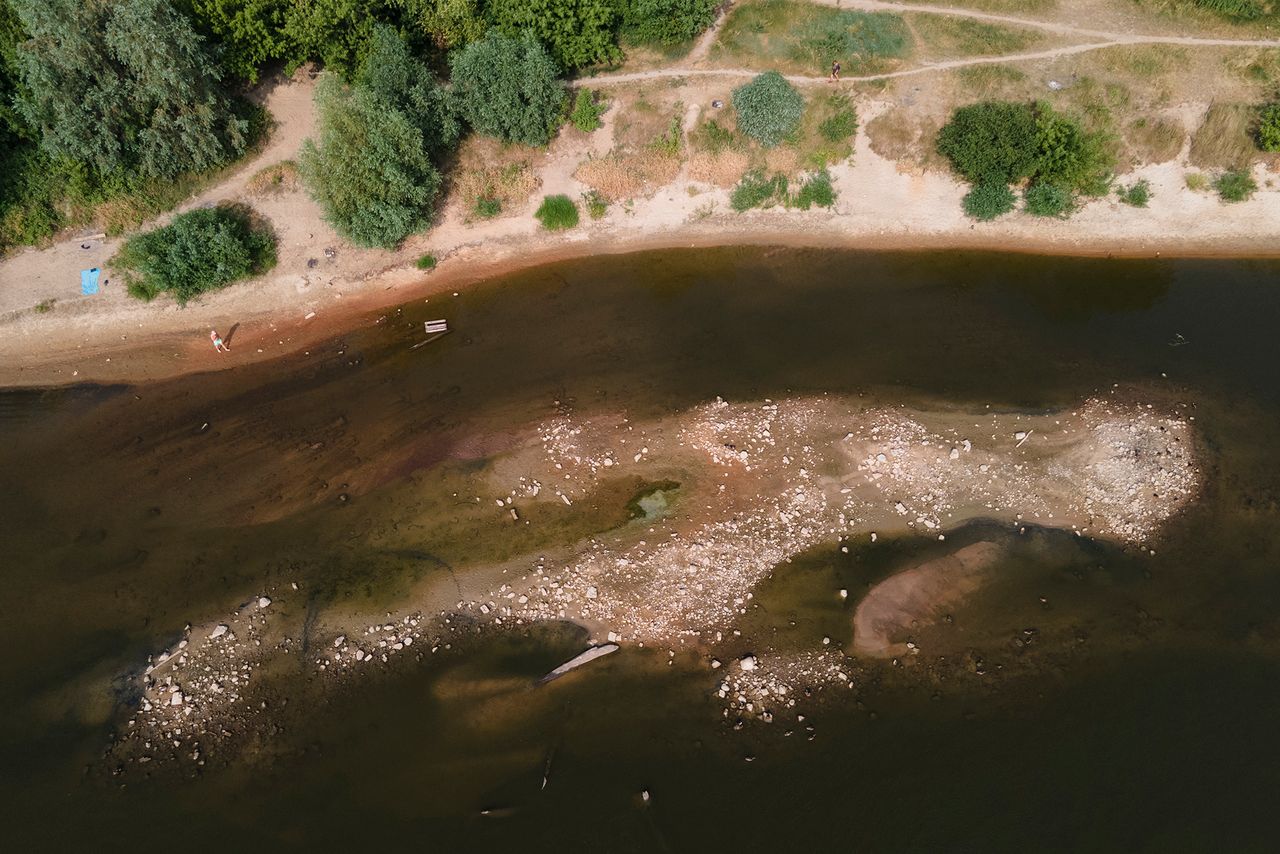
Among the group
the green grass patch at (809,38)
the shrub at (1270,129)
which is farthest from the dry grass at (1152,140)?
the green grass patch at (809,38)

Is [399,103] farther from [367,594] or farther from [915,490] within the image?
[915,490]

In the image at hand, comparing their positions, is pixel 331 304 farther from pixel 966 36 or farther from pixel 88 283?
pixel 966 36

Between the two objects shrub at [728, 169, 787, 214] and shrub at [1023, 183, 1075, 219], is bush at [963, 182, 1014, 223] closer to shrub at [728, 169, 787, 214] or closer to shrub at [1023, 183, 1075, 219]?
shrub at [1023, 183, 1075, 219]

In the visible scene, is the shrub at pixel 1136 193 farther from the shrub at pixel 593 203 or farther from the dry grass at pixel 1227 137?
the shrub at pixel 593 203

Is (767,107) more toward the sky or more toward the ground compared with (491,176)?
more toward the sky

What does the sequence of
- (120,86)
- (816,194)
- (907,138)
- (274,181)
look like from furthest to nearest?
(907,138)
(816,194)
(274,181)
(120,86)

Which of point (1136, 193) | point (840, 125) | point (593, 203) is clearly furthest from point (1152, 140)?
point (593, 203)
